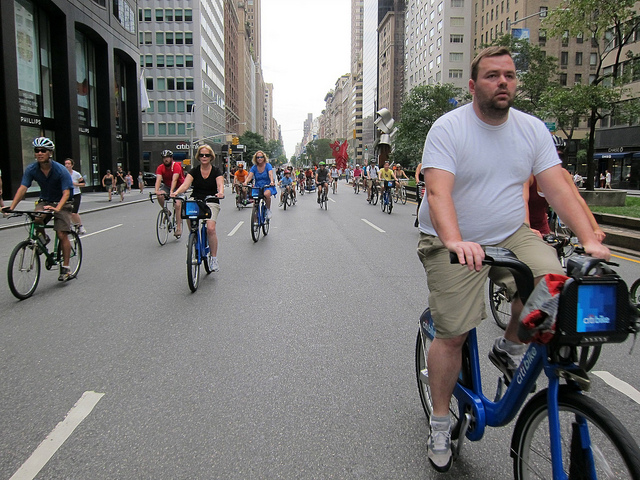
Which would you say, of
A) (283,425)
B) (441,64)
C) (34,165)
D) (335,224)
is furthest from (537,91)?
(441,64)

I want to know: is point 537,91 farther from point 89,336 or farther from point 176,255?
point 89,336

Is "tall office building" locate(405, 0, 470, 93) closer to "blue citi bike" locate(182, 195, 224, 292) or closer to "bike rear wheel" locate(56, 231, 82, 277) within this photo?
"blue citi bike" locate(182, 195, 224, 292)

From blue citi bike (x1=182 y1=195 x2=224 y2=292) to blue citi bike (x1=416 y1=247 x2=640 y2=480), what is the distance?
5020 mm

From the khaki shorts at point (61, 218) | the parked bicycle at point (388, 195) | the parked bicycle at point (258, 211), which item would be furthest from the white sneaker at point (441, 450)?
the parked bicycle at point (388, 195)

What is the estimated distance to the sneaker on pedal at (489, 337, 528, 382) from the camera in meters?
2.48

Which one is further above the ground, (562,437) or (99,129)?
(99,129)

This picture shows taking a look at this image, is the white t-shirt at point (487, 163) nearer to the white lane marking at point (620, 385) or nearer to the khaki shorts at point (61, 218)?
the white lane marking at point (620, 385)

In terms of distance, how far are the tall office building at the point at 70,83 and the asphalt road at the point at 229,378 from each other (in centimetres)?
2062

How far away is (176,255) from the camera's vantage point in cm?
965

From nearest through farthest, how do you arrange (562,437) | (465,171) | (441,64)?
(562,437), (465,171), (441,64)

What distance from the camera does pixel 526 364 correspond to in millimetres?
2117

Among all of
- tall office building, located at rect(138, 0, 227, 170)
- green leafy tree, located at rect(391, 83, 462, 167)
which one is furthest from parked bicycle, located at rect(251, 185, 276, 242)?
tall office building, located at rect(138, 0, 227, 170)

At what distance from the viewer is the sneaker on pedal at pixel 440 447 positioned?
2.50 m

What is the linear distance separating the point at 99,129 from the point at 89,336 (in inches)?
1415
